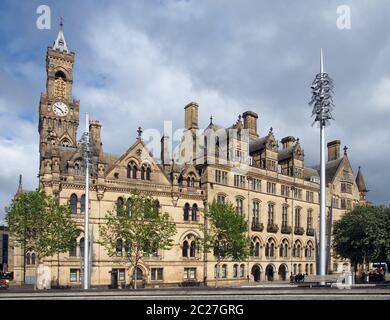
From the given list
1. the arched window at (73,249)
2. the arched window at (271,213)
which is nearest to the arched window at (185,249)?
the arched window at (73,249)

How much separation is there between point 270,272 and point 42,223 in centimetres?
3395

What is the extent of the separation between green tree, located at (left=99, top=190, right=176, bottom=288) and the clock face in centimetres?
4044

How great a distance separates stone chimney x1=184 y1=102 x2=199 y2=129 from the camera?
195 ft

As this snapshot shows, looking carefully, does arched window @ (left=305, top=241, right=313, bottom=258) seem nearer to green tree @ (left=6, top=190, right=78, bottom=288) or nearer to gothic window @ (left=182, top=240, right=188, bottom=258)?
gothic window @ (left=182, top=240, right=188, bottom=258)

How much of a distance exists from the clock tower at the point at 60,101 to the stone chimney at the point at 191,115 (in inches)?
1053

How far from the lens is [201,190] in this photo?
5319 cm

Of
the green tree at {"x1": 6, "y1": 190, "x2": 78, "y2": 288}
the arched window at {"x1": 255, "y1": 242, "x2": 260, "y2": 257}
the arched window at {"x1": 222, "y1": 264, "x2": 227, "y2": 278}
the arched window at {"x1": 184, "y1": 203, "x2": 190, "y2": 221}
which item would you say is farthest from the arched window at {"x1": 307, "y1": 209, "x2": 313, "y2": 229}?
the green tree at {"x1": 6, "y1": 190, "x2": 78, "y2": 288}

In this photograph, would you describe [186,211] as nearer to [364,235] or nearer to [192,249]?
[192,249]

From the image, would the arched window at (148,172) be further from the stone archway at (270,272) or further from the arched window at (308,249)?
the arched window at (308,249)

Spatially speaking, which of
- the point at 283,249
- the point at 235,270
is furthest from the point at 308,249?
the point at 235,270

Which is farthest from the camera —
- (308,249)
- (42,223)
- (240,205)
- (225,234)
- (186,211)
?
(308,249)
